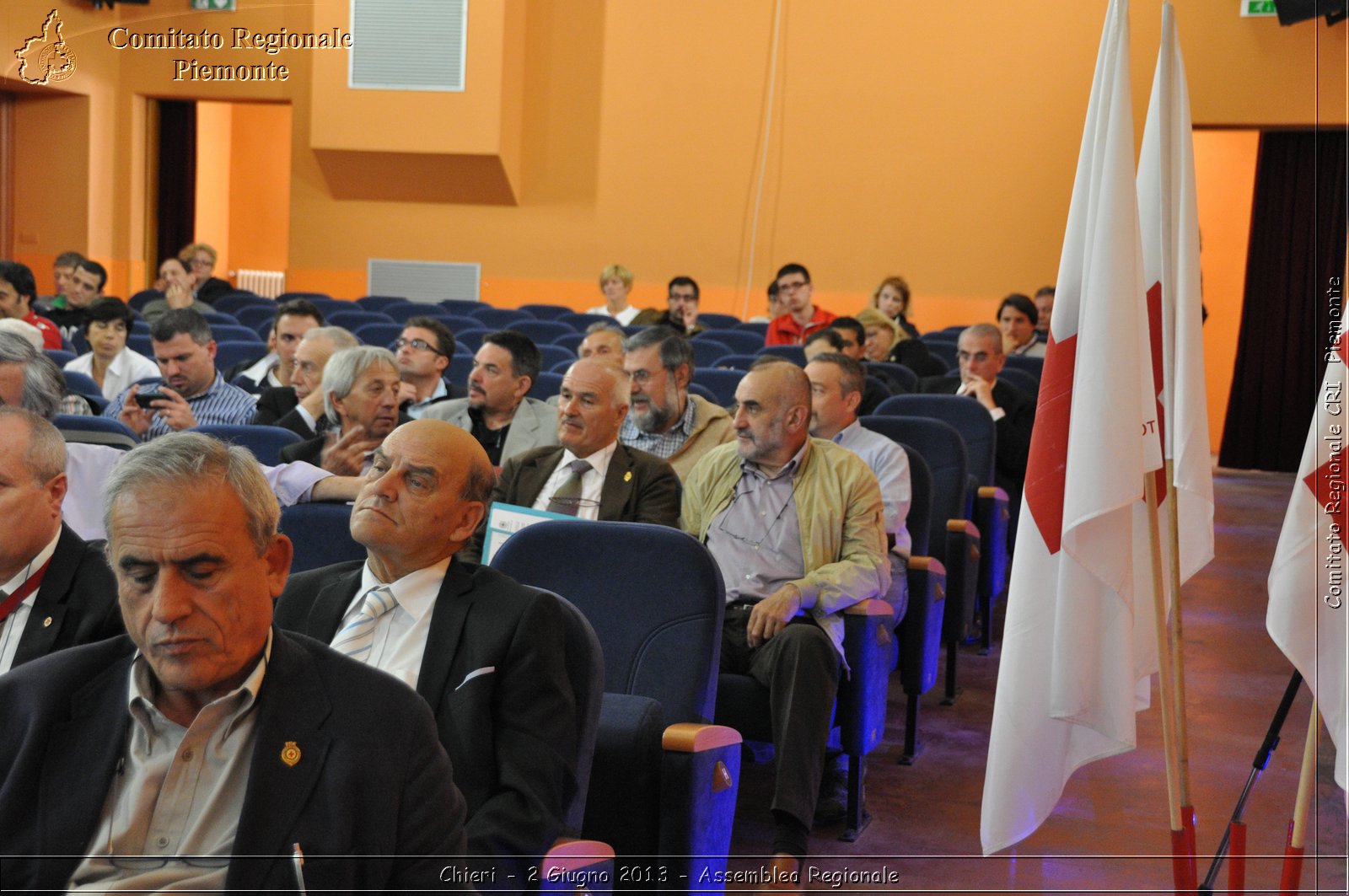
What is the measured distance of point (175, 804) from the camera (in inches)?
50.0

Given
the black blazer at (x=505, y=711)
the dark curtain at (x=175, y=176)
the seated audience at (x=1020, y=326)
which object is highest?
the dark curtain at (x=175, y=176)

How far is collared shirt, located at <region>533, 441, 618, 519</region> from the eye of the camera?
10.6ft

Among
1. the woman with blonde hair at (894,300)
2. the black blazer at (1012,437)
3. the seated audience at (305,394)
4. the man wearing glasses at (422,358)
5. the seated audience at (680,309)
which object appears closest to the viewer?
the seated audience at (305,394)

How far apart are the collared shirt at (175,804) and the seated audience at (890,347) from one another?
16.8ft

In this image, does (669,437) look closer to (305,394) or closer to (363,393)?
(363,393)

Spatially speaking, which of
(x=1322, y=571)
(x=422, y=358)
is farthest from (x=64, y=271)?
(x=1322, y=571)

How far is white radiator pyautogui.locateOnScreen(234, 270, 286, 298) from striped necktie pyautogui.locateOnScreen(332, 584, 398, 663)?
12.7m

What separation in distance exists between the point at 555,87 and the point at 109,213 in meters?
4.14

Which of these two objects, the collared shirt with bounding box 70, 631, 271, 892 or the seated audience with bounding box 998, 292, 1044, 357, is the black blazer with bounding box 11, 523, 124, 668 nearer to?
the collared shirt with bounding box 70, 631, 271, 892

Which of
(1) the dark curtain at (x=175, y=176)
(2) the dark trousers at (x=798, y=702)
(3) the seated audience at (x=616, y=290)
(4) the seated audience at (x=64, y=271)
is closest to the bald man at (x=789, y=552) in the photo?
(2) the dark trousers at (x=798, y=702)

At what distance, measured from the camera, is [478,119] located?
34.7ft

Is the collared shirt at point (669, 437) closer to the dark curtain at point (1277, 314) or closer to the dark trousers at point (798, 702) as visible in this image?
the dark trousers at point (798, 702)

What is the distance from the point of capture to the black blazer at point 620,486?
10.4 ft

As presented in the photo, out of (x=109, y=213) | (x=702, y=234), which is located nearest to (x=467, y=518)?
(x=702, y=234)
